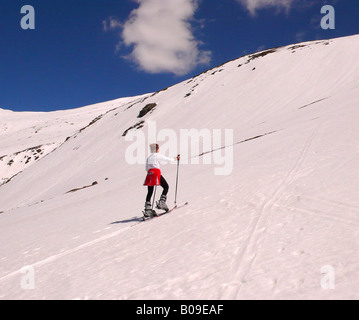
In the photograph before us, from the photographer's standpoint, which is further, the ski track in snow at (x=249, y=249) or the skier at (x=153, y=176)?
the skier at (x=153, y=176)

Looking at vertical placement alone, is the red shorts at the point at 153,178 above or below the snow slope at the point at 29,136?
below

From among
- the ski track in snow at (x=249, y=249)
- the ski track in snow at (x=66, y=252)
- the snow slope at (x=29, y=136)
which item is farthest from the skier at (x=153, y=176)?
the snow slope at (x=29, y=136)

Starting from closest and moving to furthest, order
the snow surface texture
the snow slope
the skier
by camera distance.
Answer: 1. the snow surface texture
2. the skier
3. the snow slope

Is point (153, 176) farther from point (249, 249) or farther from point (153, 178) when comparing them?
point (249, 249)

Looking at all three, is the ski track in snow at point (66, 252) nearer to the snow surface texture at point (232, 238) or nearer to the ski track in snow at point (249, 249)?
the snow surface texture at point (232, 238)

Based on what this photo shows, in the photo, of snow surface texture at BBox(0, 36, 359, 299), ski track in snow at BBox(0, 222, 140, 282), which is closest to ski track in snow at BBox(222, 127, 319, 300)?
snow surface texture at BBox(0, 36, 359, 299)

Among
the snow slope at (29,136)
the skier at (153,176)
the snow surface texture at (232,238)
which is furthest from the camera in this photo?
the snow slope at (29,136)

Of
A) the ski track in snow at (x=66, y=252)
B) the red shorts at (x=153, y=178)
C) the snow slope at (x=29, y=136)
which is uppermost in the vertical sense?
the snow slope at (x=29, y=136)

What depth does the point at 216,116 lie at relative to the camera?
111 ft

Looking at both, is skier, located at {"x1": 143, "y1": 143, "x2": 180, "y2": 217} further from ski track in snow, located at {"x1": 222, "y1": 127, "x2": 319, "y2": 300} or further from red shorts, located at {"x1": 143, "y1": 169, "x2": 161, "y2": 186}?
ski track in snow, located at {"x1": 222, "y1": 127, "x2": 319, "y2": 300}

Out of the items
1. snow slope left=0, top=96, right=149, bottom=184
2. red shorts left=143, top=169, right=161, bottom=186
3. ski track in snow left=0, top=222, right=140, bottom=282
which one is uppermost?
snow slope left=0, top=96, right=149, bottom=184

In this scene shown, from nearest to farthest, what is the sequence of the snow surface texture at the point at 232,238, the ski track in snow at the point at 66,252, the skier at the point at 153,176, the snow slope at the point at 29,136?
the snow surface texture at the point at 232,238, the ski track in snow at the point at 66,252, the skier at the point at 153,176, the snow slope at the point at 29,136

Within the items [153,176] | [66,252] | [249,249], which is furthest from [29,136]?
[249,249]
